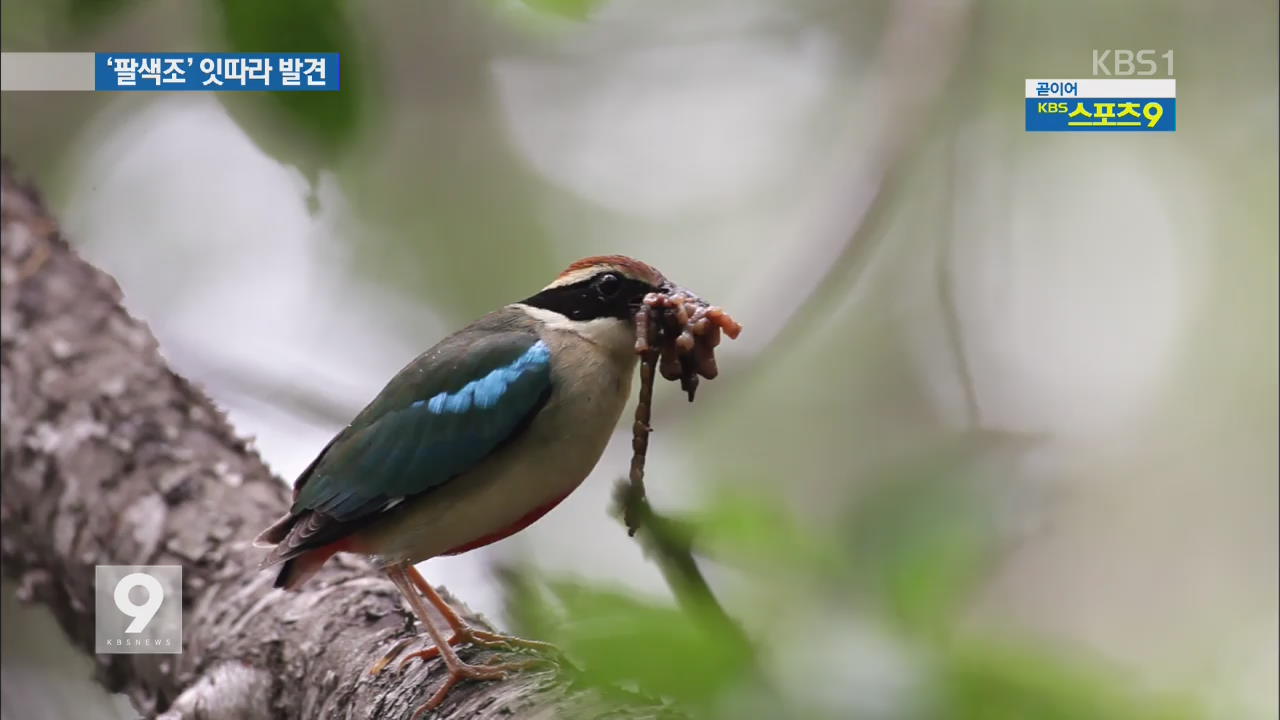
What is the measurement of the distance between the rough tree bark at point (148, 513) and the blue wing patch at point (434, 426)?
0.44m

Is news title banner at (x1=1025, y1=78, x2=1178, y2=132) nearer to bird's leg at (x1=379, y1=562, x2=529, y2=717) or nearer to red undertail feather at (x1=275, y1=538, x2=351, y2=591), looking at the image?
bird's leg at (x1=379, y1=562, x2=529, y2=717)

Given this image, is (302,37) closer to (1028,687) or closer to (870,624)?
(870,624)

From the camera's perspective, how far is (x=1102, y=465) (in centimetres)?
704

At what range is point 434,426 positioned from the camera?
9.57ft

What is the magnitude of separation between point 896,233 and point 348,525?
4.00m

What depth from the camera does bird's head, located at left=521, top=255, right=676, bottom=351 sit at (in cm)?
303

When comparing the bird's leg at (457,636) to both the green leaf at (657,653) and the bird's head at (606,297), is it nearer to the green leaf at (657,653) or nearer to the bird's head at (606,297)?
the bird's head at (606,297)

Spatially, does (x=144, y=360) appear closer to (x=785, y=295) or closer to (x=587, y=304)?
(x=587, y=304)

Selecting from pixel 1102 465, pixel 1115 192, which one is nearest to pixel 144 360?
pixel 1115 192

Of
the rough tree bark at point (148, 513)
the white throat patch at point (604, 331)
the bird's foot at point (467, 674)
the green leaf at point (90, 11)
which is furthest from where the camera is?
the rough tree bark at point (148, 513)

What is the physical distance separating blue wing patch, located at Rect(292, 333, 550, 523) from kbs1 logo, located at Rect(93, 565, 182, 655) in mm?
893

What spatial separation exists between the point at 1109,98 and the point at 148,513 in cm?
351

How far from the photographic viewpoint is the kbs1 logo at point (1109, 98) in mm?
3875

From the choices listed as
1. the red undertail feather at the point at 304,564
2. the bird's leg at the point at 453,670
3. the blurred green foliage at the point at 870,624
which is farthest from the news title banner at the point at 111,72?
the blurred green foliage at the point at 870,624
